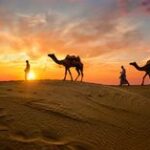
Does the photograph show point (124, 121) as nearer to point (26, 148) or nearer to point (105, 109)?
point (105, 109)

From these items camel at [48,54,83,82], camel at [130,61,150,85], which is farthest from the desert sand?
camel at [130,61,150,85]

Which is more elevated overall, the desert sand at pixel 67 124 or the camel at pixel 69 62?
the camel at pixel 69 62

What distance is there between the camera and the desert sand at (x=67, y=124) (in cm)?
743

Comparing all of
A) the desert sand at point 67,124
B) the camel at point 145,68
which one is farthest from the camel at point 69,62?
the desert sand at point 67,124

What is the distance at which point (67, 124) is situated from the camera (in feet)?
28.4

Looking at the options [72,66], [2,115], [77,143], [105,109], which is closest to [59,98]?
[105,109]

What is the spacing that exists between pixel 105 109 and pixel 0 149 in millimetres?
5273

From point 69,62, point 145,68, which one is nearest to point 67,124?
point 69,62

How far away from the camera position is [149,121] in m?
10.7

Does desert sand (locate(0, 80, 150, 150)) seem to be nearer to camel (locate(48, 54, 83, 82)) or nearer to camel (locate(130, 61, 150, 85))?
camel (locate(48, 54, 83, 82))

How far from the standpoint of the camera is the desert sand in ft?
24.4

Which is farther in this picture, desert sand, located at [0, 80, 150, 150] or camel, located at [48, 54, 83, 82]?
camel, located at [48, 54, 83, 82]

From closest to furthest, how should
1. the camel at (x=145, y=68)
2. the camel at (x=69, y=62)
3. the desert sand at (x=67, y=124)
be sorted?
the desert sand at (x=67, y=124)
the camel at (x=69, y=62)
the camel at (x=145, y=68)

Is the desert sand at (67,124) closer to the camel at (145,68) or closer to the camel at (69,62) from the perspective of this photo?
the camel at (69,62)
